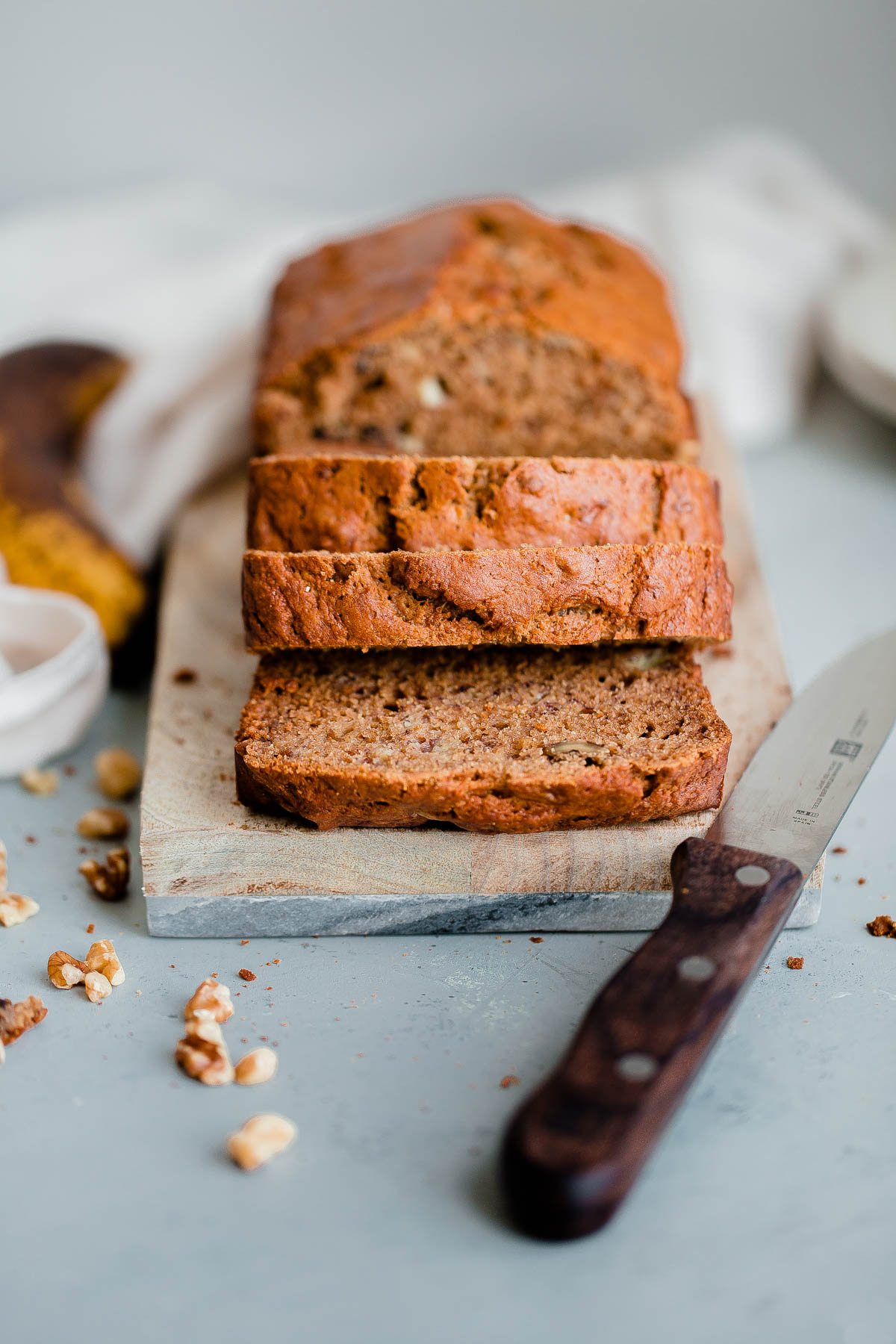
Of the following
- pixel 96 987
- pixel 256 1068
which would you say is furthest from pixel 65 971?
pixel 256 1068

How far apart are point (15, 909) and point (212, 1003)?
495mm

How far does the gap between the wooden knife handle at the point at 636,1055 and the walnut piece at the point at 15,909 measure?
1098mm

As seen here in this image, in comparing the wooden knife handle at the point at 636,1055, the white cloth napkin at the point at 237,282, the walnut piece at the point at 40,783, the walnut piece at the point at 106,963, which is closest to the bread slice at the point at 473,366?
the white cloth napkin at the point at 237,282

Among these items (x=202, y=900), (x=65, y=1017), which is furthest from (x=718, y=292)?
(x=65, y=1017)

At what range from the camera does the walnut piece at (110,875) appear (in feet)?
7.86

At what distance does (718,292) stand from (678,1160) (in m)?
3.21

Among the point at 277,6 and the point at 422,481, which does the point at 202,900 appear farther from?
the point at 277,6

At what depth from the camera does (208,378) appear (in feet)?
12.5

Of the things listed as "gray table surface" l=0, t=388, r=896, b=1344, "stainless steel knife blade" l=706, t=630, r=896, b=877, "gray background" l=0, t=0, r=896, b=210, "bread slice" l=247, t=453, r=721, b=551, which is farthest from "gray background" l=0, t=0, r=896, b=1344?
"gray background" l=0, t=0, r=896, b=210

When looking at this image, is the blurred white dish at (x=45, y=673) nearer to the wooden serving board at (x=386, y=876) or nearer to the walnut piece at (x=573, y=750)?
the wooden serving board at (x=386, y=876)

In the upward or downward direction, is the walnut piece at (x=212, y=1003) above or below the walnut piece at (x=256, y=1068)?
below

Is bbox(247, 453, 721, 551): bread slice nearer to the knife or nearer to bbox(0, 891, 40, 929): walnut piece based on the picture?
the knife

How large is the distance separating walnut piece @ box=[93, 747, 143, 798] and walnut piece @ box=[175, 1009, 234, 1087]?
0.77 metres

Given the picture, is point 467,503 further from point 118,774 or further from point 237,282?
point 237,282
